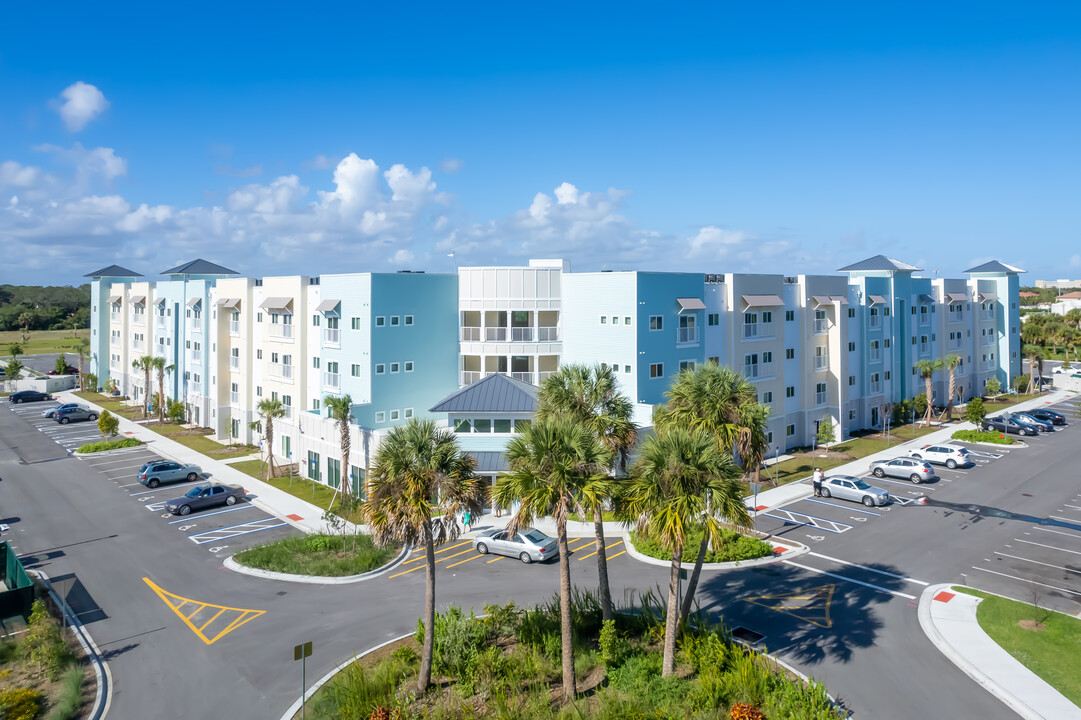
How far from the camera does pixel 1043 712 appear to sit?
679 inches

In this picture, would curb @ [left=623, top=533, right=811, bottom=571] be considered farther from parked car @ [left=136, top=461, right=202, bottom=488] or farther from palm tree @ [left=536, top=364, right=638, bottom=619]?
parked car @ [left=136, top=461, right=202, bottom=488]

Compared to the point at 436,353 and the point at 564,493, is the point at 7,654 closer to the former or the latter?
the point at 564,493

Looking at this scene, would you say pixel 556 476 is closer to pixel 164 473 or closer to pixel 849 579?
pixel 849 579

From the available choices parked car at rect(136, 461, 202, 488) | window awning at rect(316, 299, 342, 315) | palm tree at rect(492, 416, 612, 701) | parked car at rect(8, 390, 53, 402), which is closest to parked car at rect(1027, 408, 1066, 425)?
palm tree at rect(492, 416, 612, 701)

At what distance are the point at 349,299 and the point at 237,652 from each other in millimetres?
24702

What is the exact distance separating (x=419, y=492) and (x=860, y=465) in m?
35.7

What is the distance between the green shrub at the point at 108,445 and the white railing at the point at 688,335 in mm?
41546

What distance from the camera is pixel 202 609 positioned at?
24.0 meters

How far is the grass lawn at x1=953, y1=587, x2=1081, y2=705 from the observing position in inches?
744

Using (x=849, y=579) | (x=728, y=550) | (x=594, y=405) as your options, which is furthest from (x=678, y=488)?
(x=849, y=579)

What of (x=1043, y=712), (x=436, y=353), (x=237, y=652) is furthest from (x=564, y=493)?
(x=436, y=353)

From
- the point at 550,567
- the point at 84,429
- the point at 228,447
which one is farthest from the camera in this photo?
the point at 84,429

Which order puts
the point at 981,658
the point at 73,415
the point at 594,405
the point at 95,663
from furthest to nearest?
the point at 73,415, the point at 594,405, the point at 95,663, the point at 981,658

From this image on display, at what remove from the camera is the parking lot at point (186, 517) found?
3169 cm
